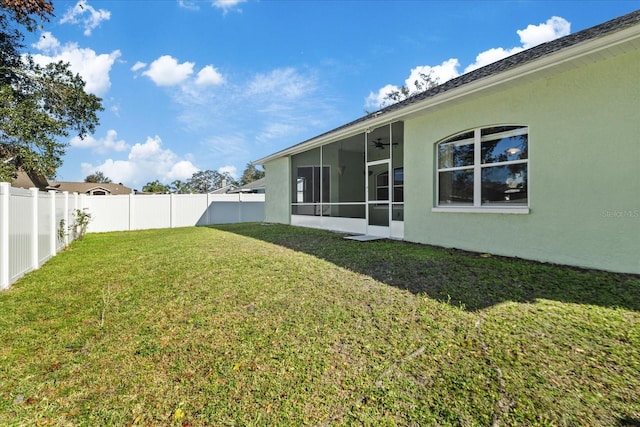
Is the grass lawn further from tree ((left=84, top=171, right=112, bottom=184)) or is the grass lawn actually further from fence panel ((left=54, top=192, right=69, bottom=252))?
tree ((left=84, top=171, right=112, bottom=184))

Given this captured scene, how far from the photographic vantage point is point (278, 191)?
15.0m

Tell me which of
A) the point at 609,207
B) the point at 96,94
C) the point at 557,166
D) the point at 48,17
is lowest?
the point at 609,207

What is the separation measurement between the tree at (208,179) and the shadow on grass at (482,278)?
241 ft

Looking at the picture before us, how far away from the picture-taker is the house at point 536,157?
4531mm

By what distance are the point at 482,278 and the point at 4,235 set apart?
283 inches

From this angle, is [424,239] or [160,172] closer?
[424,239]

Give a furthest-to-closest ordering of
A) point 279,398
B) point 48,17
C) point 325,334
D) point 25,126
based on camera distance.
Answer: point 48,17 → point 25,126 → point 325,334 → point 279,398

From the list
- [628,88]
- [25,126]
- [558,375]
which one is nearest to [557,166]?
[628,88]

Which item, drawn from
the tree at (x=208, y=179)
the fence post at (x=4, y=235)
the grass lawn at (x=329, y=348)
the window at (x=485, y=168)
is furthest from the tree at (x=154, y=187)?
the window at (x=485, y=168)

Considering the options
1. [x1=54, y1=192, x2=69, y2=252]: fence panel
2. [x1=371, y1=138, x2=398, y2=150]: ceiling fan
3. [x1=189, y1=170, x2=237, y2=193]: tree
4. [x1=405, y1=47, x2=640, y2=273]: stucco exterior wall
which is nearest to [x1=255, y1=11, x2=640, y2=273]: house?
[x1=405, y1=47, x2=640, y2=273]: stucco exterior wall

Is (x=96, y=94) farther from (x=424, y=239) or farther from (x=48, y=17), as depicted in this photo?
(x=424, y=239)

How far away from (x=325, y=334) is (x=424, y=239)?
5.25 metres

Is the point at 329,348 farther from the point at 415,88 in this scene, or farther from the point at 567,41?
the point at 415,88

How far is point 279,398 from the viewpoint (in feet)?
7.41
